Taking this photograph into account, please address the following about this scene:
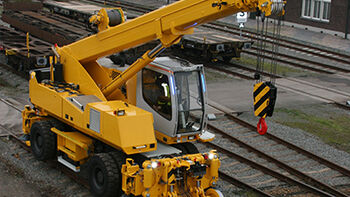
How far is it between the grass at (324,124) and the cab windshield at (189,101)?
17.9 ft

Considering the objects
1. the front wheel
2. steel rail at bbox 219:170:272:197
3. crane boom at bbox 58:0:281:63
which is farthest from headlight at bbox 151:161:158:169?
steel rail at bbox 219:170:272:197

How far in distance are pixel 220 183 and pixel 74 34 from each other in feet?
43.7

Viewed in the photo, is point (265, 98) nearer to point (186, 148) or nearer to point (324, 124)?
point (186, 148)

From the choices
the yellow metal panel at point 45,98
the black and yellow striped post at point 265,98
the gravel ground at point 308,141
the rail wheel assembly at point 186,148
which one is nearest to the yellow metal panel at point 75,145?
the yellow metal panel at point 45,98

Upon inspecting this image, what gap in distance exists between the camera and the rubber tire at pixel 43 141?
11.8 meters

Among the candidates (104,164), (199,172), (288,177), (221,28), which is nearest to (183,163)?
(199,172)

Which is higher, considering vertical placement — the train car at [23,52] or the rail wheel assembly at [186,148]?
the train car at [23,52]

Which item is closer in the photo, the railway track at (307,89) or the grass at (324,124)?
the grass at (324,124)

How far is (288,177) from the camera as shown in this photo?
1174 centimetres

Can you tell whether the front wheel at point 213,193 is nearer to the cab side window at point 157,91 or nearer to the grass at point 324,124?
the cab side window at point 157,91

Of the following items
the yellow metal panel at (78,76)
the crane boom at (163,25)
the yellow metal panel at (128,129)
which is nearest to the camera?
the crane boom at (163,25)

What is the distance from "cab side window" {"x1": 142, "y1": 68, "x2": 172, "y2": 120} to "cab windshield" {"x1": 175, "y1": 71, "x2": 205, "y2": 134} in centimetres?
22

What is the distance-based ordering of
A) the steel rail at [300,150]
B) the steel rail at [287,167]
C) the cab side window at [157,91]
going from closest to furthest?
1. the cab side window at [157,91]
2. the steel rail at [287,167]
3. the steel rail at [300,150]

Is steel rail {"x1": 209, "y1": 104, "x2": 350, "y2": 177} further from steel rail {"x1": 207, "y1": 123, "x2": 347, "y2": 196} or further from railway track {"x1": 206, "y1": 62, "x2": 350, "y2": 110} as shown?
railway track {"x1": 206, "y1": 62, "x2": 350, "y2": 110}
